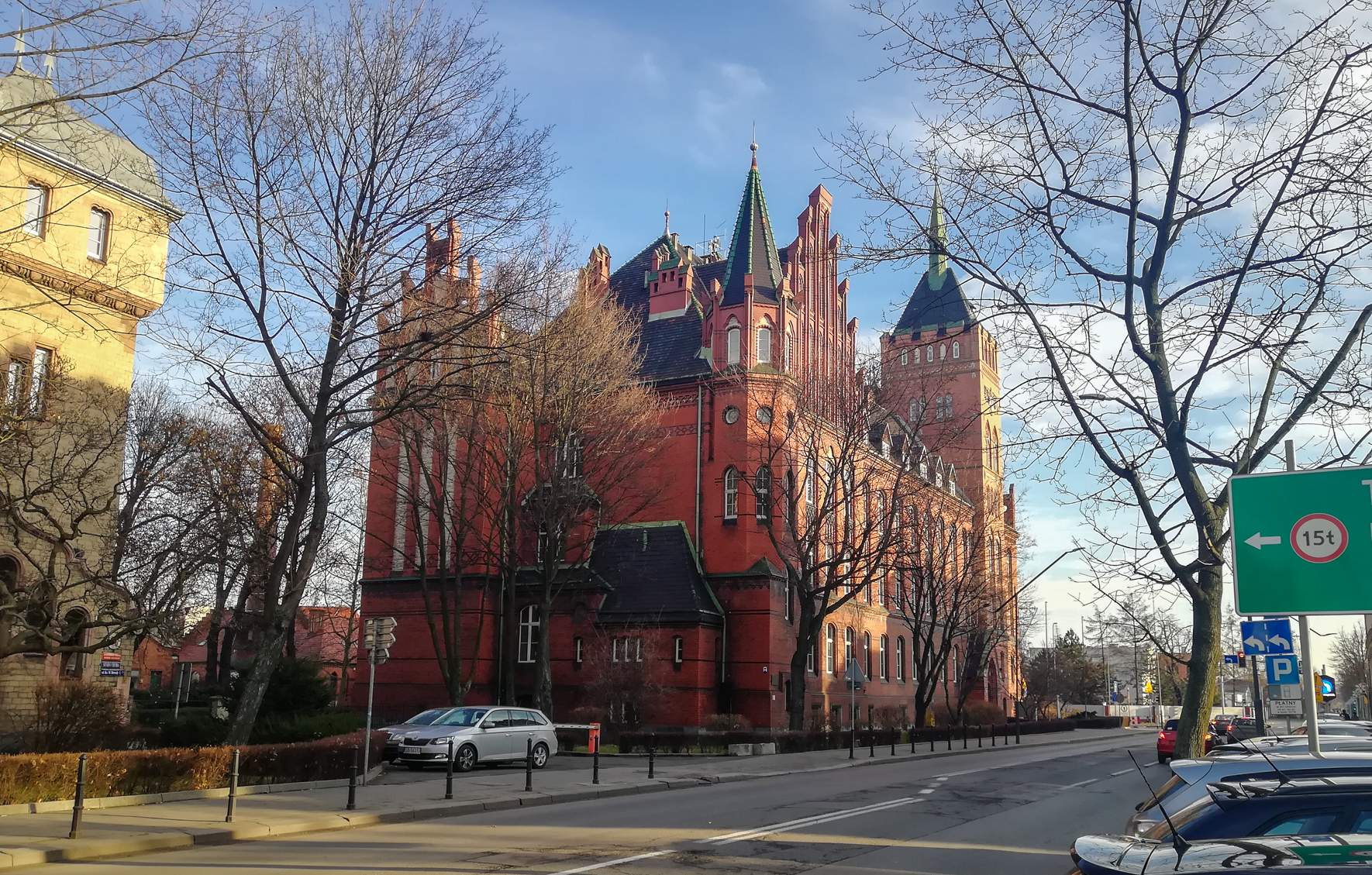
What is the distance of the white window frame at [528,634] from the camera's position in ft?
132

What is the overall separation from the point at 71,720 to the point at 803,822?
14.5 metres

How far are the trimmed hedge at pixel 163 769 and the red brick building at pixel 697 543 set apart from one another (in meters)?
14.8

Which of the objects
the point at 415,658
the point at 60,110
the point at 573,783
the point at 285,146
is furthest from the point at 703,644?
the point at 60,110

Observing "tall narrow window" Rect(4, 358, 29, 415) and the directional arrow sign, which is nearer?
the directional arrow sign

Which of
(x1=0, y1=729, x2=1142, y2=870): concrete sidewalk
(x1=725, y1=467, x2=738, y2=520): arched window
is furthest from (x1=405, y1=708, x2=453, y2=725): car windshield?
(x1=725, y1=467, x2=738, y2=520): arched window

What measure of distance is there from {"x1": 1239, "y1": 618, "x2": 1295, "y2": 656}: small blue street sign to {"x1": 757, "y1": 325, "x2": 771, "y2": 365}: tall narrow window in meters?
21.7

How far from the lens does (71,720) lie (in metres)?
19.4

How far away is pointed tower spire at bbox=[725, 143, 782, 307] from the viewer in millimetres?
40219

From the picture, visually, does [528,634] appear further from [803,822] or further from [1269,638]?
[1269,638]

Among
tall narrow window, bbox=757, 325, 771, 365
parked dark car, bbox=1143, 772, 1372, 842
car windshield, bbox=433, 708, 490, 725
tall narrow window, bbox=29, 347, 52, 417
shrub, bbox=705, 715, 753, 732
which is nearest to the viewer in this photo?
parked dark car, bbox=1143, 772, 1372, 842

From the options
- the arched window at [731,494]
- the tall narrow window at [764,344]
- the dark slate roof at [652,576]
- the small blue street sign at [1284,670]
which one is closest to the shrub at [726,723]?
the dark slate roof at [652,576]

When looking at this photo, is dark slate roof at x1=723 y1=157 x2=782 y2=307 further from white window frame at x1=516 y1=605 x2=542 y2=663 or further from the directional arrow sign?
the directional arrow sign

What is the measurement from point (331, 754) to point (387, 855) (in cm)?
823

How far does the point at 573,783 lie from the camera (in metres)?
19.5
